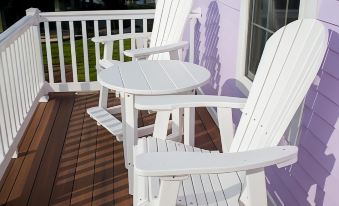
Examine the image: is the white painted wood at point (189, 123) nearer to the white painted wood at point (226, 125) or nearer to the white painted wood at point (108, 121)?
the white painted wood at point (226, 125)

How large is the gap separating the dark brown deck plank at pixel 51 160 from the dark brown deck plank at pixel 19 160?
16cm

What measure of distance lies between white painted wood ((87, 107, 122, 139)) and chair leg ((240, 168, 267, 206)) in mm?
1850

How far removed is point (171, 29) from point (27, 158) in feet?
5.11

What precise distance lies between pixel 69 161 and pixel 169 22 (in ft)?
4.68

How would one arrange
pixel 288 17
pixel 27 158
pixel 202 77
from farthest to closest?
pixel 27 158, pixel 202 77, pixel 288 17

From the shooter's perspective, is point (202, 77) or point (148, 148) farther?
point (202, 77)

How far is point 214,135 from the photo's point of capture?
341 cm

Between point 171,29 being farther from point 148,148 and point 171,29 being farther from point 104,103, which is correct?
point 148,148

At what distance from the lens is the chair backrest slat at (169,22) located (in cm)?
320

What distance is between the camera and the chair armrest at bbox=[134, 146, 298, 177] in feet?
3.95

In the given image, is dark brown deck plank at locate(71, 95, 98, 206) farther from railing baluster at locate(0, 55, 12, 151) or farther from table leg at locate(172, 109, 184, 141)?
table leg at locate(172, 109, 184, 141)

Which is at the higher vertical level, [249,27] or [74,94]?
[249,27]

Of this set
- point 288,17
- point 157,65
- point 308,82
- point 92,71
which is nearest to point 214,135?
point 157,65

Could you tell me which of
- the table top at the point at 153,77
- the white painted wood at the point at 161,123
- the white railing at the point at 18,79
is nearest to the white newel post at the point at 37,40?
the white railing at the point at 18,79
